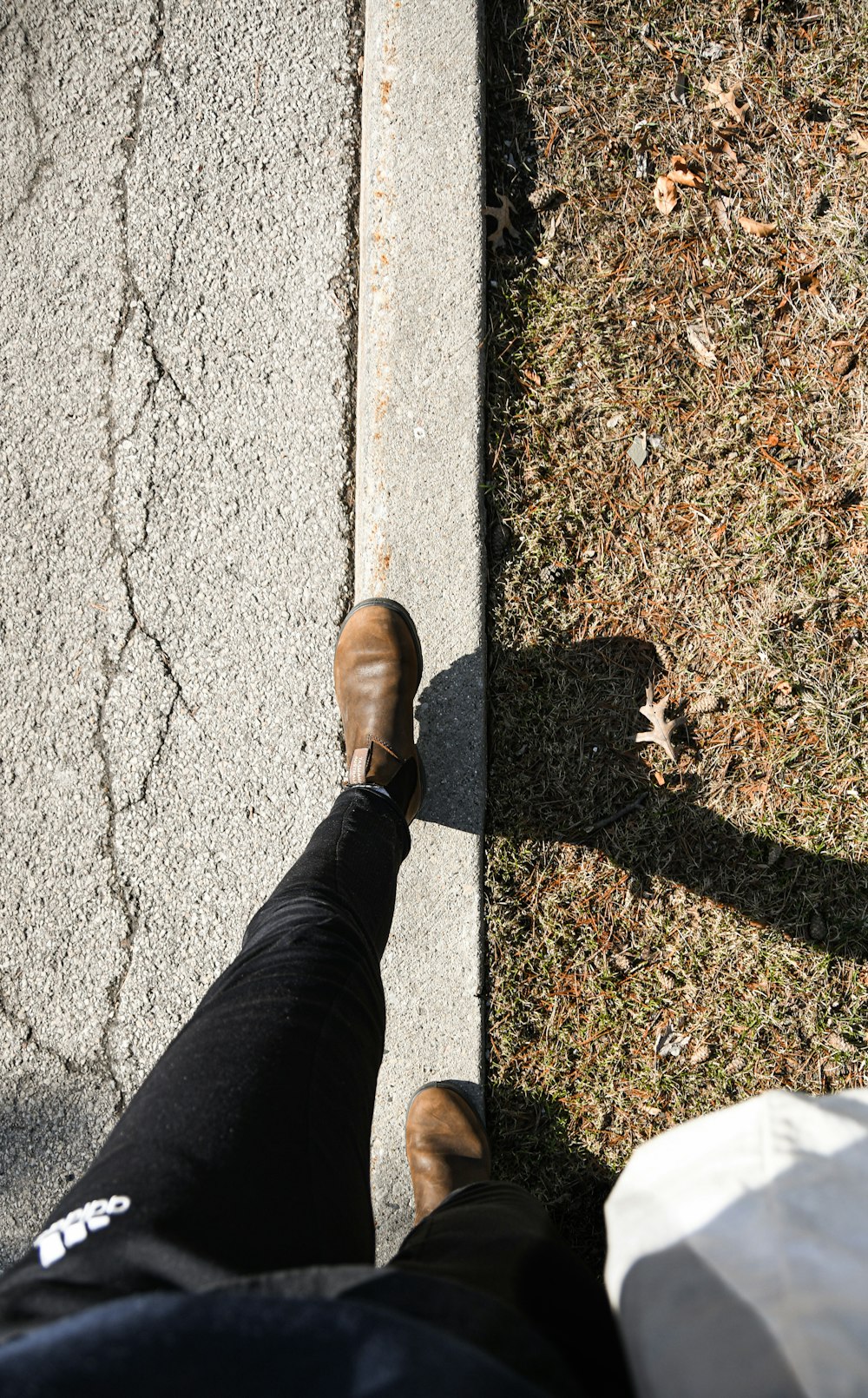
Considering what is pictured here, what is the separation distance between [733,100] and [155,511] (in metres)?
1.99

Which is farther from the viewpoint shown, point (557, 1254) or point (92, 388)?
point (92, 388)

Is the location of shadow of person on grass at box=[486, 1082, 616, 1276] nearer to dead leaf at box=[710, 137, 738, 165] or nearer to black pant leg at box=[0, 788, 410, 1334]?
black pant leg at box=[0, 788, 410, 1334]

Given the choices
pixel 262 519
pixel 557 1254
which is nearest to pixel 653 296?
pixel 262 519

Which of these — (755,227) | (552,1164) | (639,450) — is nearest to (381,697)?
(639,450)

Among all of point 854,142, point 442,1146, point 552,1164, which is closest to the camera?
point 442,1146

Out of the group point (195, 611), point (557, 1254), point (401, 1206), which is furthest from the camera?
point (195, 611)

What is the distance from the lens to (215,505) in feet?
8.03

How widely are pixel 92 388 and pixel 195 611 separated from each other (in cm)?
74

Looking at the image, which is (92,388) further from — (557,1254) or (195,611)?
(557,1254)

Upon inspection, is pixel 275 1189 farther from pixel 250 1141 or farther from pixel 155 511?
pixel 155 511

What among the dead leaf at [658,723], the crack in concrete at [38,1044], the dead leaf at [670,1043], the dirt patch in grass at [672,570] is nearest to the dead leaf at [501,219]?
the dirt patch in grass at [672,570]

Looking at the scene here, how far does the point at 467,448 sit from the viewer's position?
2.39m

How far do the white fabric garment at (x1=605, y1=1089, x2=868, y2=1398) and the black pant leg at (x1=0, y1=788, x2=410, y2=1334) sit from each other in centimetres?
49

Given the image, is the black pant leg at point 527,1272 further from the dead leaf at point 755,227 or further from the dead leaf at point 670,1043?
the dead leaf at point 755,227
